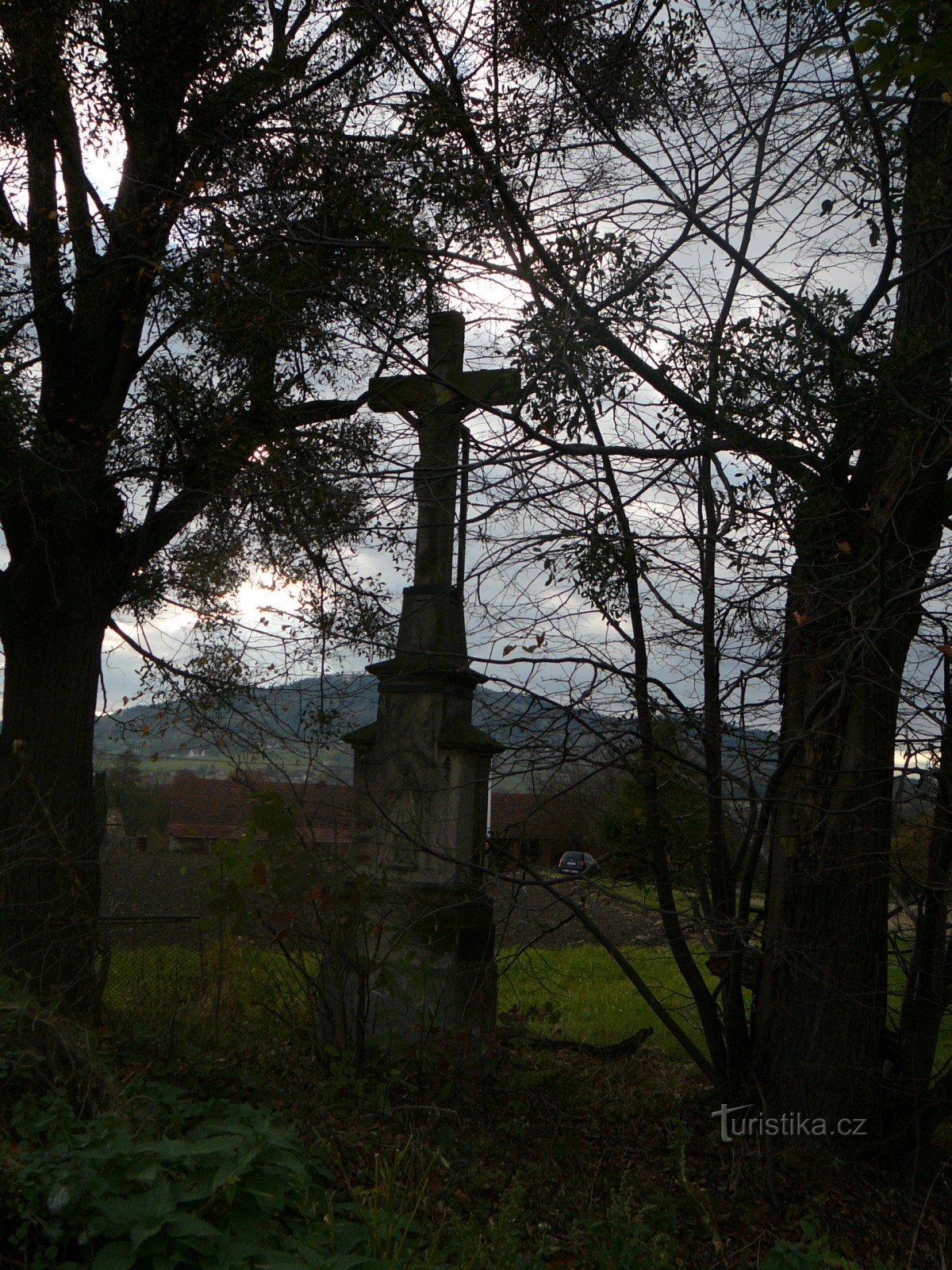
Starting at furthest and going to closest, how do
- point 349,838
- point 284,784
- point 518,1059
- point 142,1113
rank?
point 518,1059 < point 349,838 < point 284,784 < point 142,1113

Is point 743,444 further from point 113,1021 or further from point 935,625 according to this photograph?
point 113,1021

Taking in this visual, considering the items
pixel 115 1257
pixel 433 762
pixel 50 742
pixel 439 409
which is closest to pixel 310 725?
pixel 433 762

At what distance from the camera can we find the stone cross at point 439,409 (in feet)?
18.4

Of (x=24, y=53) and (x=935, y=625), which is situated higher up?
(x=24, y=53)

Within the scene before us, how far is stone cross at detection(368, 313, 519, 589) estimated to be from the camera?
560 cm

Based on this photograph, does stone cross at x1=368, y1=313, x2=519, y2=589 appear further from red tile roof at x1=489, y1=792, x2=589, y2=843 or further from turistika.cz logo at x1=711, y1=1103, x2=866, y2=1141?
turistika.cz logo at x1=711, y1=1103, x2=866, y2=1141

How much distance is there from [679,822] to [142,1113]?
3.40 metres

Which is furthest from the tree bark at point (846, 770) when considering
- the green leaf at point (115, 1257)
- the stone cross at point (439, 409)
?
the green leaf at point (115, 1257)

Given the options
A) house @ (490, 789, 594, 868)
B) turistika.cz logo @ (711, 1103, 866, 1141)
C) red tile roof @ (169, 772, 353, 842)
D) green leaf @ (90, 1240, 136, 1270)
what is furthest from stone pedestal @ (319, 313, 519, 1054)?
green leaf @ (90, 1240, 136, 1270)

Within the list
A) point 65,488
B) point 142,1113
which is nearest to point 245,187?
point 65,488

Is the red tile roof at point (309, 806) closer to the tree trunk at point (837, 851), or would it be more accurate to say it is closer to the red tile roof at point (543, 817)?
the red tile roof at point (543, 817)

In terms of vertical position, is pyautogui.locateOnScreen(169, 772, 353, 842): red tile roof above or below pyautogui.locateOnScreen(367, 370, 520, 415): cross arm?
below

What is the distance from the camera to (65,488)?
7.21m

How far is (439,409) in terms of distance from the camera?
5980 millimetres
